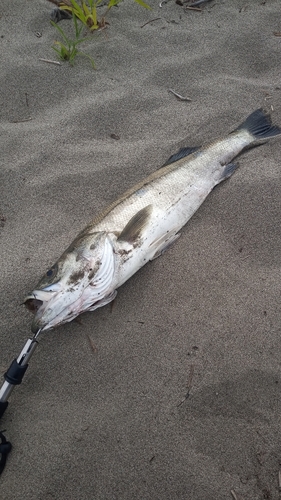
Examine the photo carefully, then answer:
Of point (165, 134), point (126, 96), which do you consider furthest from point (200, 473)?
point (126, 96)

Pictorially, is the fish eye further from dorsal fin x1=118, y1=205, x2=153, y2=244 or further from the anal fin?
the anal fin

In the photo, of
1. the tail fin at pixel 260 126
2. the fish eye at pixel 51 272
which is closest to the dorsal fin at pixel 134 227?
the fish eye at pixel 51 272

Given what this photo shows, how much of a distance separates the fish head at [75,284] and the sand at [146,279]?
187 mm

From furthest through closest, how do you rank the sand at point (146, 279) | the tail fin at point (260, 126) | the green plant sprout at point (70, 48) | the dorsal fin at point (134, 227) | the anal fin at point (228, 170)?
the green plant sprout at point (70, 48) < the tail fin at point (260, 126) < the anal fin at point (228, 170) < the dorsal fin at point (134, 227) < the sand at point (146, 279)

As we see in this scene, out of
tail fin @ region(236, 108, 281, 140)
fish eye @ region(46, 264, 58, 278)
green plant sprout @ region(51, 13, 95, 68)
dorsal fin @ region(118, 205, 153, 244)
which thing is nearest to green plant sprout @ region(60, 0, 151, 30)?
green plant sprout @ region(51, 13, 95, 68)

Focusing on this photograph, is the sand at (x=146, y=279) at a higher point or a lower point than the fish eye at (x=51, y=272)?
lower

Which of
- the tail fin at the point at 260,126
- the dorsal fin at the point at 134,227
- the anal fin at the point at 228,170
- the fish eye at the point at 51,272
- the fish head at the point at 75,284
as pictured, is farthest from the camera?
the tail fin at the point at 260,126

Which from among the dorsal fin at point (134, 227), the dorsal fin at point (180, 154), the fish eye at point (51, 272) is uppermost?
the fish eye at point (51, 272)

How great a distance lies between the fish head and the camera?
7.77ft

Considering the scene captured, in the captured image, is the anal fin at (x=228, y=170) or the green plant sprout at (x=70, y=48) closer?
the anal fin at (x=228, y=170)

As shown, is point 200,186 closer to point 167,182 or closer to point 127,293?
point 167,182

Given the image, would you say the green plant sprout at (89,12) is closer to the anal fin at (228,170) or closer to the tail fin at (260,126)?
the tail fin at (260,126)

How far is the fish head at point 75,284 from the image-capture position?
2.37m

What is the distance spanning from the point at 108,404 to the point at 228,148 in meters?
2.04
